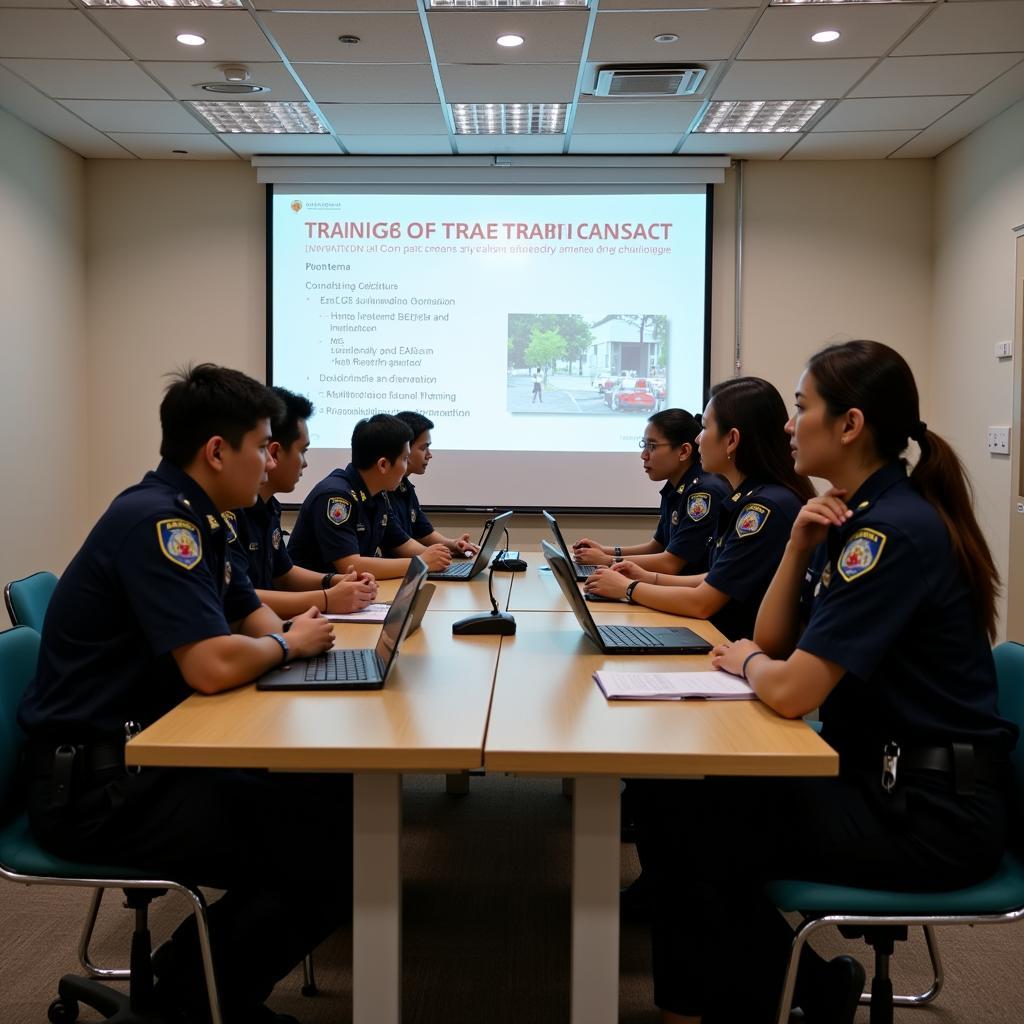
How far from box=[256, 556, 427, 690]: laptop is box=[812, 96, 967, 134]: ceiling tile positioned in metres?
4.04

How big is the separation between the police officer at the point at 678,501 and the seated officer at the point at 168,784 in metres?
2.10

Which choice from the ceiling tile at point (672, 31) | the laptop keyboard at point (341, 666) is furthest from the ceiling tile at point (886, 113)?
the laptop keyboard at point (341, 666)

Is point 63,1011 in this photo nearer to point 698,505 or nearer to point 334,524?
point 334,524

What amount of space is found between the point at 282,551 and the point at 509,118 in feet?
10.2

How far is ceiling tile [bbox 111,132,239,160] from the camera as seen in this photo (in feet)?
18.1

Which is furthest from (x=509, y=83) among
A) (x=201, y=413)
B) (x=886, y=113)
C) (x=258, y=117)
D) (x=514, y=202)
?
(x=201, y=413)

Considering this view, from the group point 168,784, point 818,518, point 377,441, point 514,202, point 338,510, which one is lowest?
point 168,784

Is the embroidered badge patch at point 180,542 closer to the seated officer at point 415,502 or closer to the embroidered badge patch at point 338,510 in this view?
the embroidered badge patch at point 338,510

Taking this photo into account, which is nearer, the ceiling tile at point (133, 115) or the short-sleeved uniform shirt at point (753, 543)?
the short-sleeved uniform shirt at point (753, 543)

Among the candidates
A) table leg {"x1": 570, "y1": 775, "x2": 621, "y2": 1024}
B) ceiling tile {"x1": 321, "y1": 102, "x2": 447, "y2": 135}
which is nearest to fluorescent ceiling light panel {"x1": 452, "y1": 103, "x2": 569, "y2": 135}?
ceiling tile {"x1": 321, "y1": 102, "x2": 447, "y2": 135}

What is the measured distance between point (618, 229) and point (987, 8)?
2496mm

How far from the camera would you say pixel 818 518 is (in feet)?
5.83

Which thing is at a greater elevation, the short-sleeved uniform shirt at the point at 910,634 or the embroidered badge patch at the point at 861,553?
the embroidered badge patch at the point at 861,553

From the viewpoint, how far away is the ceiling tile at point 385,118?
4.99 m
